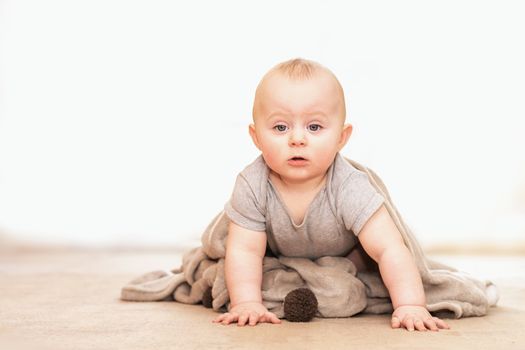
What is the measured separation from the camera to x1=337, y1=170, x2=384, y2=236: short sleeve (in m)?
1.52

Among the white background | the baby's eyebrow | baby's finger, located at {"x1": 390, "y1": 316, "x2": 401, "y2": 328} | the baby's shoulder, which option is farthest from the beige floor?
the white background

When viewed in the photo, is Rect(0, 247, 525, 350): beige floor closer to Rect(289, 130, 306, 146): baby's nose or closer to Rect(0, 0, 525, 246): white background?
Rect(289, 130, 306, 146): baby's nose

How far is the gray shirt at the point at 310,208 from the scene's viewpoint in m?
1.56

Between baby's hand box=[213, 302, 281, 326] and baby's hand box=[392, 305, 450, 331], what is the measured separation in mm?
206

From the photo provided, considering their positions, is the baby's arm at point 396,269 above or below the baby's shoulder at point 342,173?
below

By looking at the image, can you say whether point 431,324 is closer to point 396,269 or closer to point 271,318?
point 396,269

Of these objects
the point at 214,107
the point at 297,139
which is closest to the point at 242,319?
the point at 297,139

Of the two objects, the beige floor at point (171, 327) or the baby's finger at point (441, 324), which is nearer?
the beige floor at point (171, 327)

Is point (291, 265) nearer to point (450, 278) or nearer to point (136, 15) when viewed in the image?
point (450, 278)

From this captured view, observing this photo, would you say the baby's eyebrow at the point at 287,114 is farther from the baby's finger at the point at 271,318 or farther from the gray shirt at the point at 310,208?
the baby's finger at the point at 271,318

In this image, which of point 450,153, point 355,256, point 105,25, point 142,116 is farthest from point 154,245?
point 355,256

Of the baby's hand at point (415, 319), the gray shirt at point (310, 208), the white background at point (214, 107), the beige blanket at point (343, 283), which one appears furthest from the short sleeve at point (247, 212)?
the white background at point (214, 107)

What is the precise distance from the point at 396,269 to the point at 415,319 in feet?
0.38

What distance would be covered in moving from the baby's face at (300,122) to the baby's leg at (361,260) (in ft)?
0.75
